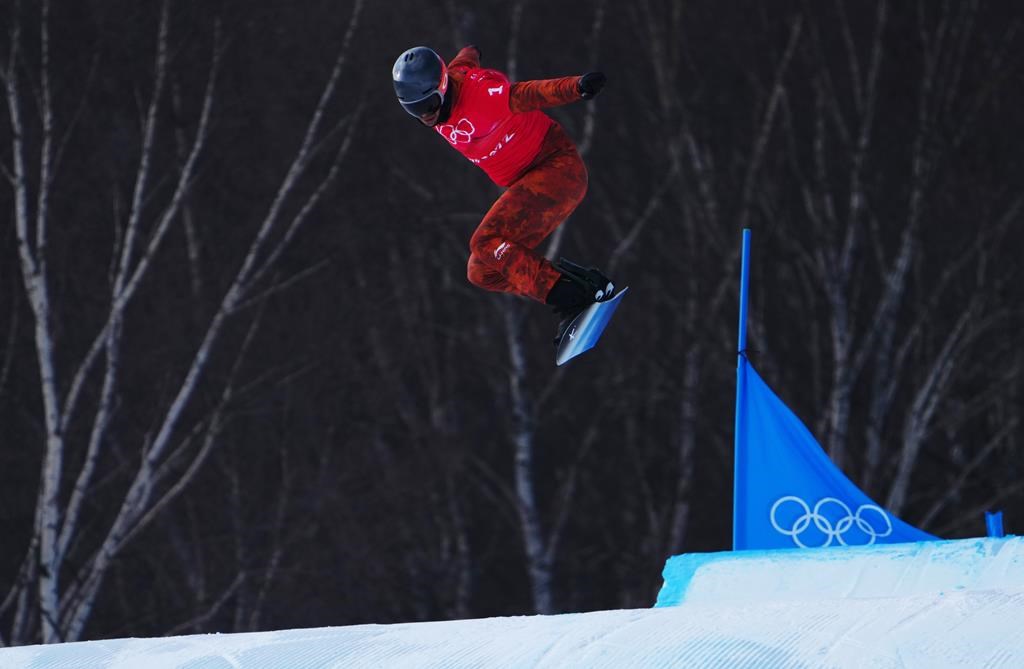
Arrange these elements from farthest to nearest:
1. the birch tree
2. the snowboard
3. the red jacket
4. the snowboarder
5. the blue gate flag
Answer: the birch tree < the blue gate flag < the snowboard < the snowboarder < the red jacket

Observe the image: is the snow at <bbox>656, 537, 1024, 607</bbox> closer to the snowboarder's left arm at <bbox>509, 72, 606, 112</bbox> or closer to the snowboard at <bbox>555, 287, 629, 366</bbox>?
the snowboard at <bbox>555, 287, 629, 366</bbox>

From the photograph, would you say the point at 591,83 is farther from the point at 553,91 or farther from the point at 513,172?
the point at 513,172

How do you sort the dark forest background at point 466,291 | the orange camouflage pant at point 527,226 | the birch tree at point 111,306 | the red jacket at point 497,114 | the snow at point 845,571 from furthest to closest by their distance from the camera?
the dark forest background at point 466,291 → the birch tree at point 111,306 → the snow at point 845,571 → the orange camouflage pant at point 527,226 → the red jacket at point 497,114

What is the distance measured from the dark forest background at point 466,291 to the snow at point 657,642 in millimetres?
7354

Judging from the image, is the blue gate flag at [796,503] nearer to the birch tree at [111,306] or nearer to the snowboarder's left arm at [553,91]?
the snowboarder's left arm at [553,91]

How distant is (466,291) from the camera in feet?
48.0

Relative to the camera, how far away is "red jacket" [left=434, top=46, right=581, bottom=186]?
5775mm

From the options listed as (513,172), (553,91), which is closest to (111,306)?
(513,172)

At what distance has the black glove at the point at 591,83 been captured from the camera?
5320mm

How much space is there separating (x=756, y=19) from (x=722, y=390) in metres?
3.63

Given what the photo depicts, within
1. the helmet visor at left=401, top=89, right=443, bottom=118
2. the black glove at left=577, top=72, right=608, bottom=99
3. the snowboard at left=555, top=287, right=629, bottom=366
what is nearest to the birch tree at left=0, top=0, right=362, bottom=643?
the snowboard at left=555, top=287, right=629, bottom=366

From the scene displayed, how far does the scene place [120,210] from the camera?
13.0 metres

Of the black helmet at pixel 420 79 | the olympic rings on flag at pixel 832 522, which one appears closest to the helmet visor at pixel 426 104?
the black helmet at pixel 420 79

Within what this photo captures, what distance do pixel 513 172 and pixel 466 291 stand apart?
26.7 feet
